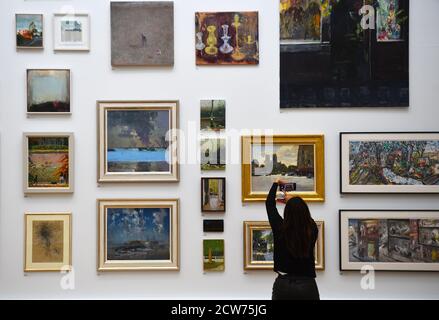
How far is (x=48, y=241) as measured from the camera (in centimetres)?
554

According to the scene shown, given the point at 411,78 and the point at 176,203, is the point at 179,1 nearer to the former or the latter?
the point at 176,203

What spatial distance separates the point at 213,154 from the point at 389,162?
2.04 meters

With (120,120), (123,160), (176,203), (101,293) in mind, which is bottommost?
(101,293)

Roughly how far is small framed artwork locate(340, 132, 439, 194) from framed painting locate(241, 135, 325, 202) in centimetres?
31

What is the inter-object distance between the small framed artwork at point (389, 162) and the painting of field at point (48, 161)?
322 cm

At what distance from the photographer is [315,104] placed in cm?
558

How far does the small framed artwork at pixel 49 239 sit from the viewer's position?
554 cm

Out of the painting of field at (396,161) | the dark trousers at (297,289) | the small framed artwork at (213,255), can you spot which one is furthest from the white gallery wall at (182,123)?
the dark trousers at (297,289)

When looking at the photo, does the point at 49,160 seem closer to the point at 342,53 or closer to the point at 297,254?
the point at 297,254

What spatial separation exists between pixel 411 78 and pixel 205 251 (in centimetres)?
314

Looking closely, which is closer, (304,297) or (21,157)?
(304,297)

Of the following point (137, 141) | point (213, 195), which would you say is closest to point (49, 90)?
point (137, 141)

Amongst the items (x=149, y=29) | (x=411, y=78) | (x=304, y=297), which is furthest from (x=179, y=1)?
(x=304, y=297)

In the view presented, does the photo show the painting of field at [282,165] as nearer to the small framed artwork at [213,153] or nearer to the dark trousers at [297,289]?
the small framed artwork at [213,153]
